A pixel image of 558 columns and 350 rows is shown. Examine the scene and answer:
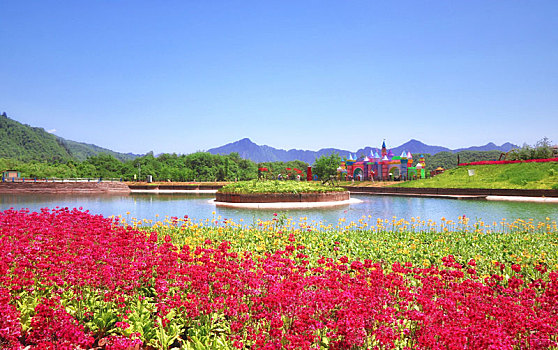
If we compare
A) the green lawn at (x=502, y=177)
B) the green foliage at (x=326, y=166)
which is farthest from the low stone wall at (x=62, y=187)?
the green lawn at (x=502, y=177)

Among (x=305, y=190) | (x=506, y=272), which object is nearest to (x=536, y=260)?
(x=506, y=272)

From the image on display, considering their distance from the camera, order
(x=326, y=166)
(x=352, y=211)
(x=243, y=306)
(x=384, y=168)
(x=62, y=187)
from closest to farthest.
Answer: (x=243, y=306) → (x=352, y=211) → (x=62, y=187) → (x=384, y=168) → (x=326, y=166)

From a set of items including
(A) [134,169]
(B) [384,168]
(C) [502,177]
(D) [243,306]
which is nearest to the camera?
(D) [243,306]

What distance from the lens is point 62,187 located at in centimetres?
5000

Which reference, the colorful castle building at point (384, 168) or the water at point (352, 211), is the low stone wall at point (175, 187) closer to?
the colorful castle building at point (384, 168)

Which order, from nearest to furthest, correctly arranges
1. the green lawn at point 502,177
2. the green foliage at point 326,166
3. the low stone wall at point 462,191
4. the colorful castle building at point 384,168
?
1. the low stone wall at point 462,191
2. the green lawn at point 502,177
3. the colorful castle building at point 384,168
4. the green foliage at point 326,166

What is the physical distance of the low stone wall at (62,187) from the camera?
48.2 metres

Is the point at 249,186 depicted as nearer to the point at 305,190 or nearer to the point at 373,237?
the point at 305,190

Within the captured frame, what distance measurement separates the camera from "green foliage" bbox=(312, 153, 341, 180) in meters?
64.9

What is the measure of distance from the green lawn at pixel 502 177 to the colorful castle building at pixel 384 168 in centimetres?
907

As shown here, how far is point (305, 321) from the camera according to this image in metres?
3.50

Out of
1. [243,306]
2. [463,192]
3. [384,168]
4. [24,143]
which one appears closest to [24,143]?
[24,143]

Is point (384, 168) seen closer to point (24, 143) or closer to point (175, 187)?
point (175, 187)

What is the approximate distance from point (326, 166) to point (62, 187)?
39905mm
